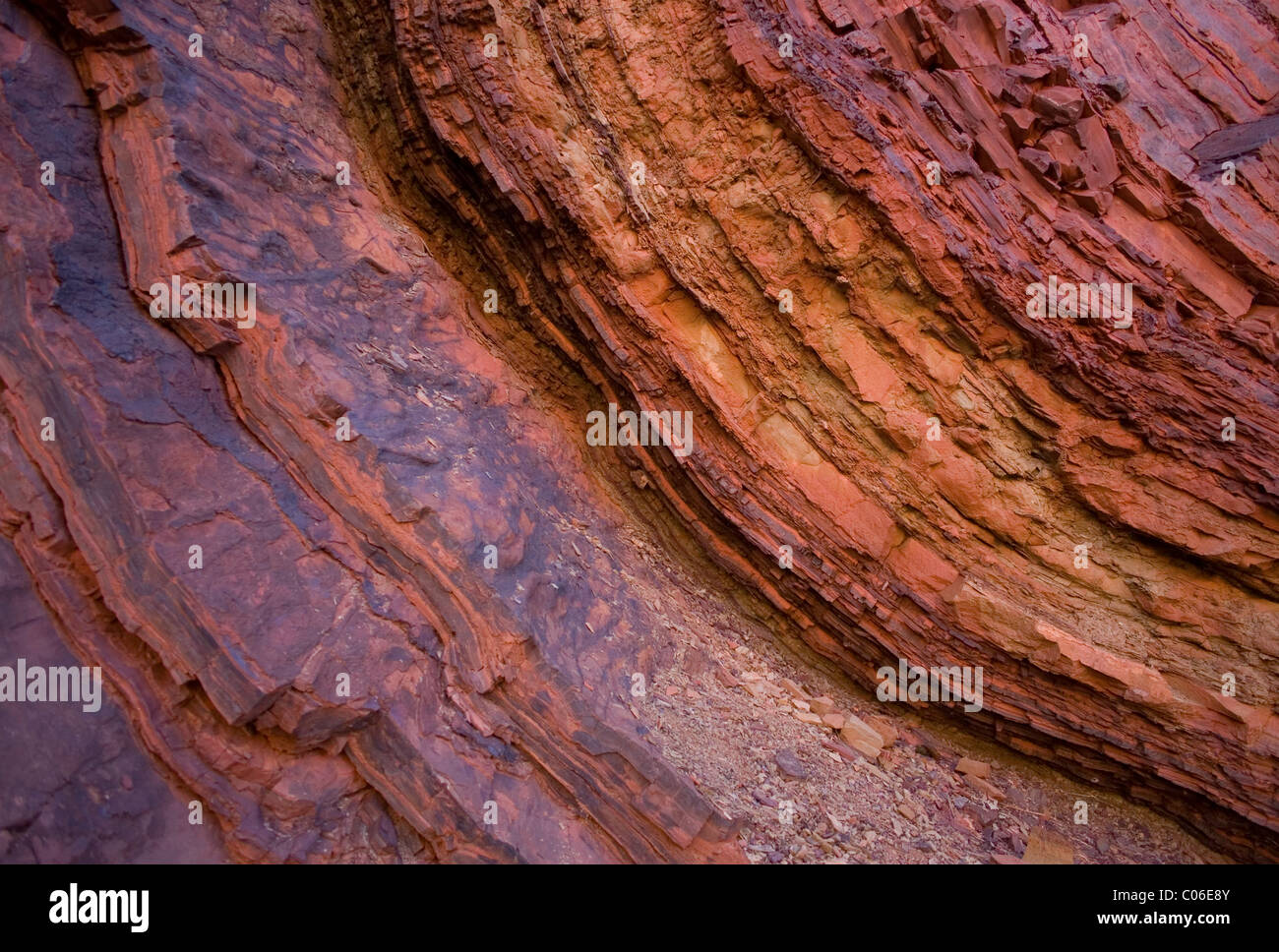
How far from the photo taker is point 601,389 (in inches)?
324

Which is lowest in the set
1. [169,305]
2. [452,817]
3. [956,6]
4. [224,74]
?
[452,817]

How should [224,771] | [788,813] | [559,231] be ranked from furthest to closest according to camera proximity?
[559,231] → [788,813] → [224,771]

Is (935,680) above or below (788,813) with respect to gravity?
above

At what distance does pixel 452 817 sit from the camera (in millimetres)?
4992

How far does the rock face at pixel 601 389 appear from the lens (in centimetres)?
525

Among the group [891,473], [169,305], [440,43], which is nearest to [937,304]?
[891,473]

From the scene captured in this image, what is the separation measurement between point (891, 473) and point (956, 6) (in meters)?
5.18

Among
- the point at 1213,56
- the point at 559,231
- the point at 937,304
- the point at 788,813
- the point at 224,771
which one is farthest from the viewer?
the point at 1213,56

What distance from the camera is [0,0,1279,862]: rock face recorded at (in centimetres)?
525

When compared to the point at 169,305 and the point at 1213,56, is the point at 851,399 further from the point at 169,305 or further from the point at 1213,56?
the point at 1213,56

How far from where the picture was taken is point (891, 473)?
738cm

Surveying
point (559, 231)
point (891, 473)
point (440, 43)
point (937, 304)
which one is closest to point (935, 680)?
point (891, 473)

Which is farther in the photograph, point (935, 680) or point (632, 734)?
point (935, 680)

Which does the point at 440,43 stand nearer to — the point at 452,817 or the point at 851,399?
the point at 851,399
